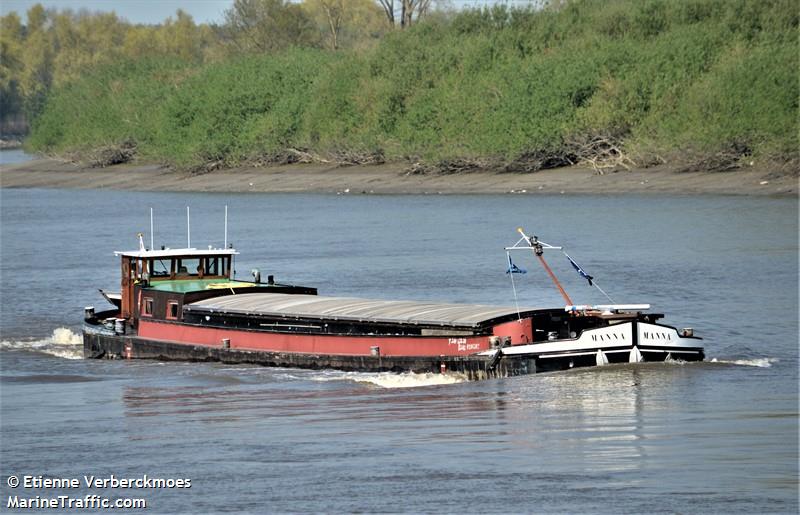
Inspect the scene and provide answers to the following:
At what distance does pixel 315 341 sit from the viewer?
28.9 meters

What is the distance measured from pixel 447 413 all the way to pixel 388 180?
195 ft

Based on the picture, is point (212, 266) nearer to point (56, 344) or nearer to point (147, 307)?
point (147, 307)

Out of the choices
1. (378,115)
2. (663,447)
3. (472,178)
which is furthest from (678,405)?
(378,115)

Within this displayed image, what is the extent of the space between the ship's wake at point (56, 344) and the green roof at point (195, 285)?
8.42 feet

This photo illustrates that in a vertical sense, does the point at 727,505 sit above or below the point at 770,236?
below

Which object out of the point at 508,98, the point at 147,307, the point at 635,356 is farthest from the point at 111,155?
the point at 635,356

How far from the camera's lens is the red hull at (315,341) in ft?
88.1

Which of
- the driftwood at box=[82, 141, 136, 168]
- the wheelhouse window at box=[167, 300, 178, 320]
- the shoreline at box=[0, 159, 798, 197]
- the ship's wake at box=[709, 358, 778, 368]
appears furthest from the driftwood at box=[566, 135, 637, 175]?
the ship's wake at box=[709, 358, 778, 368]

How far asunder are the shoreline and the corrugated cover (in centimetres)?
3603

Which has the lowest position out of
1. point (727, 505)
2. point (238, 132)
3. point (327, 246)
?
point (727, 505)

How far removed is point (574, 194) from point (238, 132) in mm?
34785

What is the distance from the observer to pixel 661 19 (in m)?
82.6

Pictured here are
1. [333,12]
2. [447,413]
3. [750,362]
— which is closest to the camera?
[447,413]

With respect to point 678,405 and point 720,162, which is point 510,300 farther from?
point 720,162
